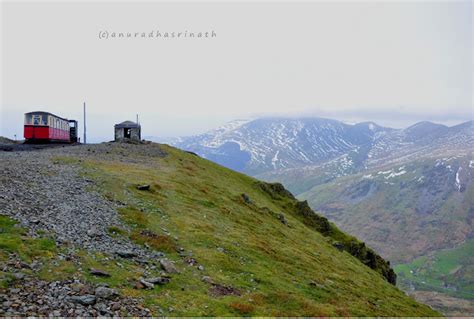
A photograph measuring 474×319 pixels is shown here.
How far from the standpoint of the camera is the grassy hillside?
22047 mm

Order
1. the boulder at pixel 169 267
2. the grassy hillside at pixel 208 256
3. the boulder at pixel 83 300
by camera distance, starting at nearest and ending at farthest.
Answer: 1. the boulder at pixel 83 300
2. the grassy hillside at pixel 208 256
3. the boulder at pixel 169 267

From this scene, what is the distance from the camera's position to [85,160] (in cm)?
5325

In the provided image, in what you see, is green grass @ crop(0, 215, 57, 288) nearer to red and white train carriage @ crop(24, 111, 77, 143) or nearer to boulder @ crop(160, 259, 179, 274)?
boulder @ crop(160, 259, 179, 274)

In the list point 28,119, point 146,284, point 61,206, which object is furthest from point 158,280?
point 28,119

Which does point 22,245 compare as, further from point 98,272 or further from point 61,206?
point 61,206

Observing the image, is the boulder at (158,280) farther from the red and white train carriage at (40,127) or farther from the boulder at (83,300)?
the red and white train carriage at (40,127)

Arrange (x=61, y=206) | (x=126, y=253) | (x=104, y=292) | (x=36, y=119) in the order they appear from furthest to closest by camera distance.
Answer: (x=36, y=119)
(x=61, y=206)
(x=126, y=253)
(x=104, y=292)

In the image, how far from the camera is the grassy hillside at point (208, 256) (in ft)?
72.3

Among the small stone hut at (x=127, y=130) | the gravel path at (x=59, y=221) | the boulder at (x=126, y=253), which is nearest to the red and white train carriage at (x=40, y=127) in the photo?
the small stone hut at (x=127, y=130)

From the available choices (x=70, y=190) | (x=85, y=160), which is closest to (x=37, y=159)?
(x=85, y=160)

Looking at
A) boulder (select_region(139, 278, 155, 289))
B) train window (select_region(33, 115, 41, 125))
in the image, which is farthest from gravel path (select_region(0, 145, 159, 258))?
train window (select_region(33, 115, 41, 125))

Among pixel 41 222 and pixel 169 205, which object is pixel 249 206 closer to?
pixel 169 205

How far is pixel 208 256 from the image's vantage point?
29.4 metres

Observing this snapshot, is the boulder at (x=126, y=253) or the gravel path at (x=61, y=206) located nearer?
the boulder at (x=126, y=253)
